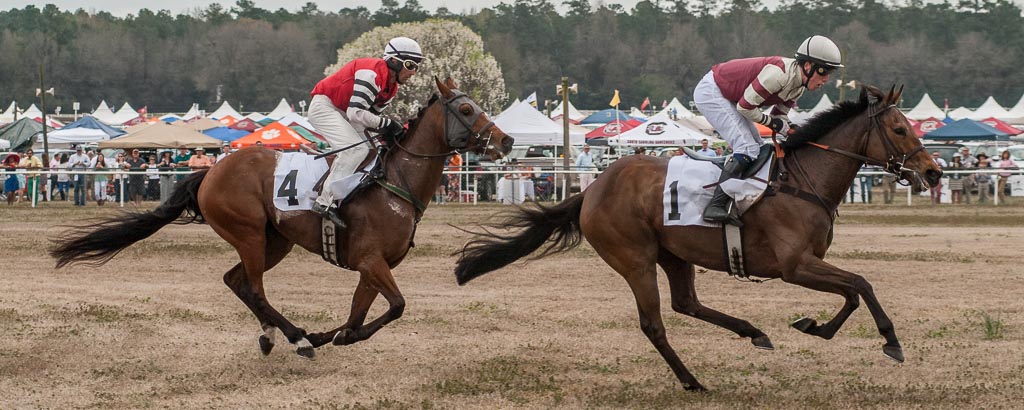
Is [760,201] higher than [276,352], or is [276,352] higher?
[760,201]

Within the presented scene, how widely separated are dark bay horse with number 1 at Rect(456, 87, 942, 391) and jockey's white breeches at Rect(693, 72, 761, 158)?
23 cm

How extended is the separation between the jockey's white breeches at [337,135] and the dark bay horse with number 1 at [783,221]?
1.65 metres

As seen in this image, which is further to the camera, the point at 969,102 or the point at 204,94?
the point at 204,94

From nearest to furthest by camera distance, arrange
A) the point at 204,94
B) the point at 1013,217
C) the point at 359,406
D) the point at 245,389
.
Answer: the point at 359,406, the point at 245,389, the point at 1013,217, the point at 204,94

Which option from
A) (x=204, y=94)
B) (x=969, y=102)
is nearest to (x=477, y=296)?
(x=969, y=102)

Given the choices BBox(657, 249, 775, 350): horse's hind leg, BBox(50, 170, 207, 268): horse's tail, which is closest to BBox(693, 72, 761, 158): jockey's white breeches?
BBox(657, 249, 775, 350): horse's hind leg

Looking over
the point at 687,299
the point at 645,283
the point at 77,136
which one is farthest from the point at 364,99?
the point at 77,136

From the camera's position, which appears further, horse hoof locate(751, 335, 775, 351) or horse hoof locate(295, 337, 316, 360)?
horse hoof locate(295, 337, 316, 360)

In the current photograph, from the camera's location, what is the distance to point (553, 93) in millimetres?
110812

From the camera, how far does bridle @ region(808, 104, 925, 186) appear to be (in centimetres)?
782

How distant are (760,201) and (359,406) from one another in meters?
2.83

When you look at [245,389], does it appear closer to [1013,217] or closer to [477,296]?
[477,296]

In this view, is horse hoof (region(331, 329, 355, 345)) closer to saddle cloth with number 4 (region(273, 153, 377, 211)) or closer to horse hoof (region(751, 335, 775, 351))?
saddle cloth with number 4 (region(273, 153, 377, 211))

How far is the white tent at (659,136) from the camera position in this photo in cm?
3466
